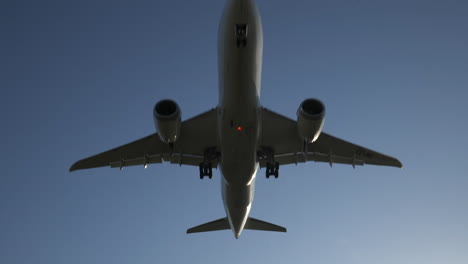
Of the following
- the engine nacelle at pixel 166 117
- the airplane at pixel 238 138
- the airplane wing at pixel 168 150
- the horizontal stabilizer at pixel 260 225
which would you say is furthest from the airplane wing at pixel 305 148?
the horizontal stabilizer at pixel 260 225

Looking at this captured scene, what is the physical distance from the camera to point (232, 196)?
2020 cm

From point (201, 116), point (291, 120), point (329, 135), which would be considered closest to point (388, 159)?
point (329, 135)

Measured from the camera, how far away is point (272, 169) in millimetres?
21594

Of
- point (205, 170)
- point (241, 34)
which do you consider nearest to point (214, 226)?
point (205, 170)

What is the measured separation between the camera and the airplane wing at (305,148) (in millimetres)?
20031

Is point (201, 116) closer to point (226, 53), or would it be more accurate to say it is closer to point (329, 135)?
point (226, 53)

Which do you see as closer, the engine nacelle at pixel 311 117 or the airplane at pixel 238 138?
the airplane at pixel 238 138

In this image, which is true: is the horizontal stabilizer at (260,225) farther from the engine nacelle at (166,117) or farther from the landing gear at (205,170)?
the engine nacelle at (166,117)

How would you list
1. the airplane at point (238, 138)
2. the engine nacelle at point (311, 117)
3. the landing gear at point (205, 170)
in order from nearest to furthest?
the airplane at point (238, 138) → the engine nacelle at point (311, 117) → the landing gear at point (205, 170)

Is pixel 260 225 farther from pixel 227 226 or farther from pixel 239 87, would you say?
pixel 239 87

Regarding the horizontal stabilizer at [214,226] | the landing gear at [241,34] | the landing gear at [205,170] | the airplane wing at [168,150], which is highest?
the landing gear at [241,34]

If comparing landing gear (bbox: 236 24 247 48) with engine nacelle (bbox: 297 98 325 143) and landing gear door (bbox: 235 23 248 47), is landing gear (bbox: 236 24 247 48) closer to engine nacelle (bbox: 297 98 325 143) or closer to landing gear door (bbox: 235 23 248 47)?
landing gear door (bbox: 235 23 248 47)

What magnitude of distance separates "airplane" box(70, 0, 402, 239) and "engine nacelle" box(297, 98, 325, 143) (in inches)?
1.4

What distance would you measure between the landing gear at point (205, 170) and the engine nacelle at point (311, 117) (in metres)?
5.47
